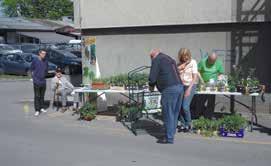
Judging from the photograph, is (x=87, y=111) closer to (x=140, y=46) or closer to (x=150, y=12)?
(x=140, y=46)

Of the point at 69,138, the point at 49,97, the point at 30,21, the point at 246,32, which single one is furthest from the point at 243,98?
the point at 30,21

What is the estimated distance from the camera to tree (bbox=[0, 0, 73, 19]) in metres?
83.5

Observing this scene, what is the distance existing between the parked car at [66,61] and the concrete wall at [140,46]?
1278 centimetres

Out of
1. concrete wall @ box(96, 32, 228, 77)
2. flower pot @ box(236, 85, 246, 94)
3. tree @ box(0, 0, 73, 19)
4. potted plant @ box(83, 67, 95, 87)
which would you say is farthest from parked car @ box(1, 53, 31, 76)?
tree @ box(0, 0, 73, 19)

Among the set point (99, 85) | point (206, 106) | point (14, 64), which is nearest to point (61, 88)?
point (99, 85)

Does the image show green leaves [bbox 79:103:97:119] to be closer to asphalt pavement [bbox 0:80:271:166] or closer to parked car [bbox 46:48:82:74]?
asphalt pavement [bbox 0:80:271:166]

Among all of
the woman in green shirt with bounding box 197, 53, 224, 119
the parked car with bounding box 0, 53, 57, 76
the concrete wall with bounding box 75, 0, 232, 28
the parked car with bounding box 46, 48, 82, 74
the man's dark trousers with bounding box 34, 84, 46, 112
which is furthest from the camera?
the parked car with bounding box 46, 48, 82, 74

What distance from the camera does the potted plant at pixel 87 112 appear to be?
11305mm

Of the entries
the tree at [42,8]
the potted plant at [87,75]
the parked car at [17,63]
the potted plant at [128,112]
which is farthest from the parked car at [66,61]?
the tree at [42,8]

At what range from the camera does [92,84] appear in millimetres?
11398

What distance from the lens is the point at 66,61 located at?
27.0m

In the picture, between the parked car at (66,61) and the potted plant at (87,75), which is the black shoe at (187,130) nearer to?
the potted plant at (87,75)

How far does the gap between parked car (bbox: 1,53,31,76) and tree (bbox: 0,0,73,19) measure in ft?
185

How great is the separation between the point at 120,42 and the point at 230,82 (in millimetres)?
4199
